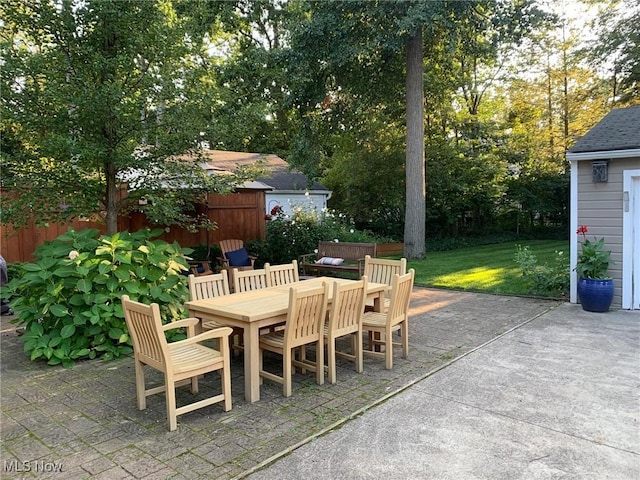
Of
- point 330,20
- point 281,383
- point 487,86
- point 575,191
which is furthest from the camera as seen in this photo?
point 487,86

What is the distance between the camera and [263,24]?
19281 mm

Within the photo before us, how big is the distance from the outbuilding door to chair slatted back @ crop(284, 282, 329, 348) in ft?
17.8

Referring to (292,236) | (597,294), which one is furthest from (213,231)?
(597,294)

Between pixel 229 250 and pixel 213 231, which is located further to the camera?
pixel 213 231

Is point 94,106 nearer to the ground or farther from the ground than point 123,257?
farther from the ground

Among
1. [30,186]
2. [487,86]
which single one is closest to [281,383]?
[30,186]

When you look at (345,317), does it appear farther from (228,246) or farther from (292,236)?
(292,236)

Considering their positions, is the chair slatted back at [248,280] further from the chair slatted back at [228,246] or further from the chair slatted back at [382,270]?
the chair slatted back at [228,246]

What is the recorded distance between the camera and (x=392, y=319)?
446cm

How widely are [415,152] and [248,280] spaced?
28.3ft

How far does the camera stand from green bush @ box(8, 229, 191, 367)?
4.71 metres

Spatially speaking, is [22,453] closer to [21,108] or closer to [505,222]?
[21,108]

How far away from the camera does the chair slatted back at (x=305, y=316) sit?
3713 mm

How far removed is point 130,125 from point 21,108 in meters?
1.33
